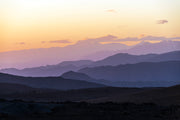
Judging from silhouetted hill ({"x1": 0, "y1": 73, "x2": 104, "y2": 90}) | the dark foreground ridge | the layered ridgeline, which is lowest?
the dark foreground ridge

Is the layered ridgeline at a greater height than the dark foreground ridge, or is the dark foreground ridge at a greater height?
the layered ridgeline

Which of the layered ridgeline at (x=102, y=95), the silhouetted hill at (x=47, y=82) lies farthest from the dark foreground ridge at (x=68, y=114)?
the silhouetted hill at (x=47, y=82)

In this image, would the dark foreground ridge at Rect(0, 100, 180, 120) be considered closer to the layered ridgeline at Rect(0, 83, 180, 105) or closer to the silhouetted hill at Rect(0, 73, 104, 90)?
the layered ridgeline at Rect(0, 83, 180, 105)

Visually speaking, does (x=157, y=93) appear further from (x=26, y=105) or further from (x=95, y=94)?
(x=26, y=105)

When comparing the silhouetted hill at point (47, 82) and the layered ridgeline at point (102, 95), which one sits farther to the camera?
the silhouetted hill at point (47, 82)

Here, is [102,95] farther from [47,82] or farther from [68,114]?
[47,82]

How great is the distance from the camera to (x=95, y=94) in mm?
60500

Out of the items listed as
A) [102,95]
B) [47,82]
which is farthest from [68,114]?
[47,82]

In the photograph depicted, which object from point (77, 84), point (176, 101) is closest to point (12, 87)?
point (77, 84)

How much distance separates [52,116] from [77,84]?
284 ft

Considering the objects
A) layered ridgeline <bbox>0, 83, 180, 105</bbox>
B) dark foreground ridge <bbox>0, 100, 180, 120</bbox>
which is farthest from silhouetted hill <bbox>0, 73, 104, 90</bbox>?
dark foreground ridge <bbox>0, 100, 180, 120</bbox>

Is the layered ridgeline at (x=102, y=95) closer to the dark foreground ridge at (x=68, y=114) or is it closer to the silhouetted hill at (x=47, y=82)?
the dark foreground ridge at (x=68, y=114)

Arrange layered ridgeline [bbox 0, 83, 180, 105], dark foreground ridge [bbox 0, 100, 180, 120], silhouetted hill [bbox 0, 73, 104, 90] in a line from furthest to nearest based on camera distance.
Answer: silhouetted hill [bbox 0, 73, 104, 90]
layered ridgeline [bbox 0, 83, 180, 105]
dark foreground ridge [bbox 0, 100, 180, 120]

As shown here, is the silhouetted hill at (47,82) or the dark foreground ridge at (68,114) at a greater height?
the silhouetted hill at (47,82)
